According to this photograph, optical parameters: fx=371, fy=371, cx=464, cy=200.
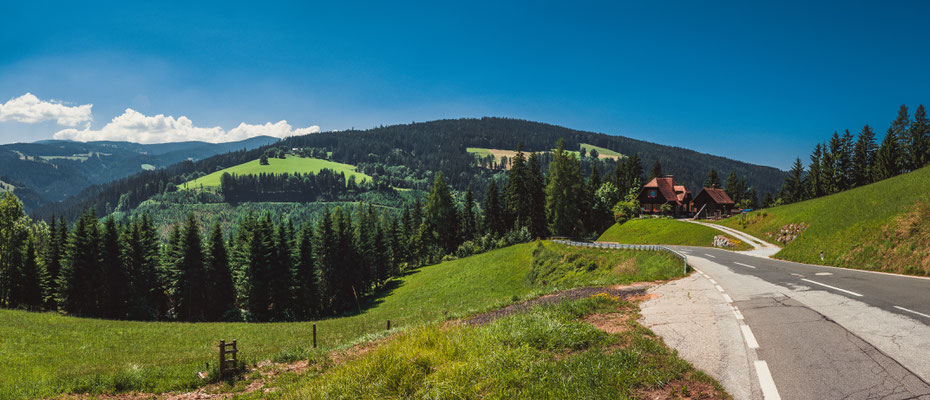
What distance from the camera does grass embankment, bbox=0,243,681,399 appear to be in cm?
1239

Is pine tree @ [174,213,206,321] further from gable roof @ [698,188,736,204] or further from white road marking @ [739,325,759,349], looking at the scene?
gable roof @ [698,188,736,204]

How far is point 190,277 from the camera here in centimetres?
4716

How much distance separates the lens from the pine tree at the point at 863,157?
248 ft

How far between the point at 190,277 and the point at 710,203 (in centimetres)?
8269

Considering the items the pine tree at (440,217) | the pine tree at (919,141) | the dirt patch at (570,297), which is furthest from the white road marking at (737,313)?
the pine tree at (919,141)

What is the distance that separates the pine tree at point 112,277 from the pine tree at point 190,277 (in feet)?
18.3

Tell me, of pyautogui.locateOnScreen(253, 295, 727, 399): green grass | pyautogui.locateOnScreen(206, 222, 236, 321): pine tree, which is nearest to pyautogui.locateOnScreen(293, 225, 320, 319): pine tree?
pyautogui.locateOnScreen(206, 222, 236, 321): pine tree

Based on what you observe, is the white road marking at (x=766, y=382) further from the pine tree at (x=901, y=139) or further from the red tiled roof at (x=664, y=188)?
the pine tree at (x=901, y=139)

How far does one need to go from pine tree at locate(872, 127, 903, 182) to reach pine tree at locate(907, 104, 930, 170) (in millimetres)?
1666

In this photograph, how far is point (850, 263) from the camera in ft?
68.8

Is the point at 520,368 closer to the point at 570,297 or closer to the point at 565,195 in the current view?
the point at 570,297

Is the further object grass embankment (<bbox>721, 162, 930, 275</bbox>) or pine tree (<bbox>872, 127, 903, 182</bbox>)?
pine tree (<bbox>872, 127, 903, 182</bbox>)

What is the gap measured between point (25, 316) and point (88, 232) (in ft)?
56.7

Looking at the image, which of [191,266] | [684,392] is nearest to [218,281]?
[191,266]
